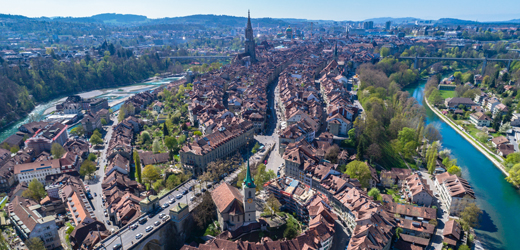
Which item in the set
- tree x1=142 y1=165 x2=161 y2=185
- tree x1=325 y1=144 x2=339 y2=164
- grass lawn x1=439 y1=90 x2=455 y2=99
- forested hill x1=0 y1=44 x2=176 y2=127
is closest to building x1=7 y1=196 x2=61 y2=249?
tree x1=142 y1=165 x2=161 y2=185

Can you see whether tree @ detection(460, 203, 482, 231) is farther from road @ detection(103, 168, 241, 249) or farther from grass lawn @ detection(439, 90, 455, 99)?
grass lawn @ detection(439, 90, 455, 99)

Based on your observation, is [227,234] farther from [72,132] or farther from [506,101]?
[506,101]

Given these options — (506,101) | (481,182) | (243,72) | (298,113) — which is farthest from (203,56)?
(481,182)

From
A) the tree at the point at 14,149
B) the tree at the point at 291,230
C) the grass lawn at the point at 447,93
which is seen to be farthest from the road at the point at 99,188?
the grass lawn at the point at 447,93

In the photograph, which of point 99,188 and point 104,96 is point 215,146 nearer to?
point 99,188

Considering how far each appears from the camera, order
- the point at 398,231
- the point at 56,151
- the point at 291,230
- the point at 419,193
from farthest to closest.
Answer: the point at 56,151 → the point at 419,193 → the point at 398,231 → the point at 291,230

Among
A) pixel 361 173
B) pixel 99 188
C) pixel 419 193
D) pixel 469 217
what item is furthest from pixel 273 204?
pixel 99 188
